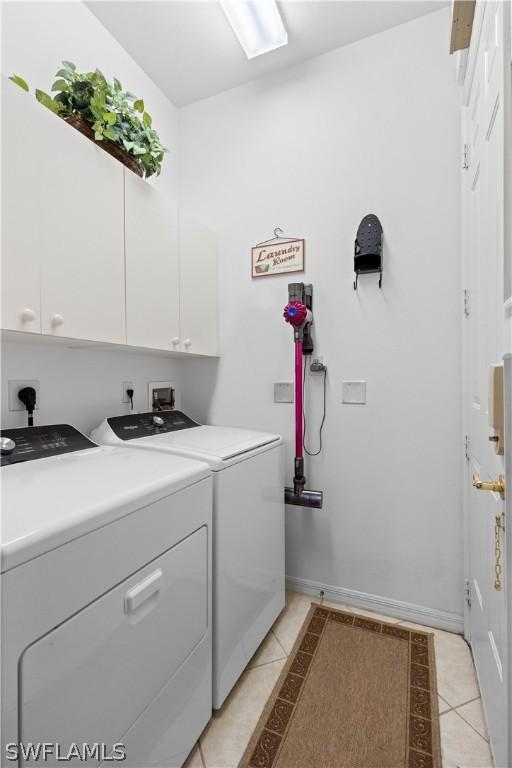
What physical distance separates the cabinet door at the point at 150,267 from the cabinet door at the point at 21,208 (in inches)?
15.9

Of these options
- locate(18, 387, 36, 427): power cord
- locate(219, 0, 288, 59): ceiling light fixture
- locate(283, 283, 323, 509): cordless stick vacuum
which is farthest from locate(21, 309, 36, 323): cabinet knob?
locate(219, 0, 288, 59): ceiling light fixture

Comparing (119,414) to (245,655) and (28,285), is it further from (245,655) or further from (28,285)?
(245,655)

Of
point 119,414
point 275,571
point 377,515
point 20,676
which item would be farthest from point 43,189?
point 377,515

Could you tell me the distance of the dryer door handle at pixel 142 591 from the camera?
2.88 ft

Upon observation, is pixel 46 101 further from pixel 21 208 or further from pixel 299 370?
pixel 299 370

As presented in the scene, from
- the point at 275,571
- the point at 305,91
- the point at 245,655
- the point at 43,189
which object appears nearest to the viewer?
the point at 43,189

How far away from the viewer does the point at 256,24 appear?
5.80 ft

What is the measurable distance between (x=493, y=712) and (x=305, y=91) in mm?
2783

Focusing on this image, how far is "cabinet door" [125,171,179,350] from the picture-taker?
5.15 feet

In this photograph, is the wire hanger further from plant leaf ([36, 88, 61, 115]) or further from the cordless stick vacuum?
plant leaf ([36, 88, 61, 115])

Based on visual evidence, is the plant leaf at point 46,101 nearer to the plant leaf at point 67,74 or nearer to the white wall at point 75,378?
the plant leaf at point 67,74

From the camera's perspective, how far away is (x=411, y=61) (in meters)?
1.79

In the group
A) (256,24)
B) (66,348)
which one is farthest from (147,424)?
(256,24)

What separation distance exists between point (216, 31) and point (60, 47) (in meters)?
0.78
